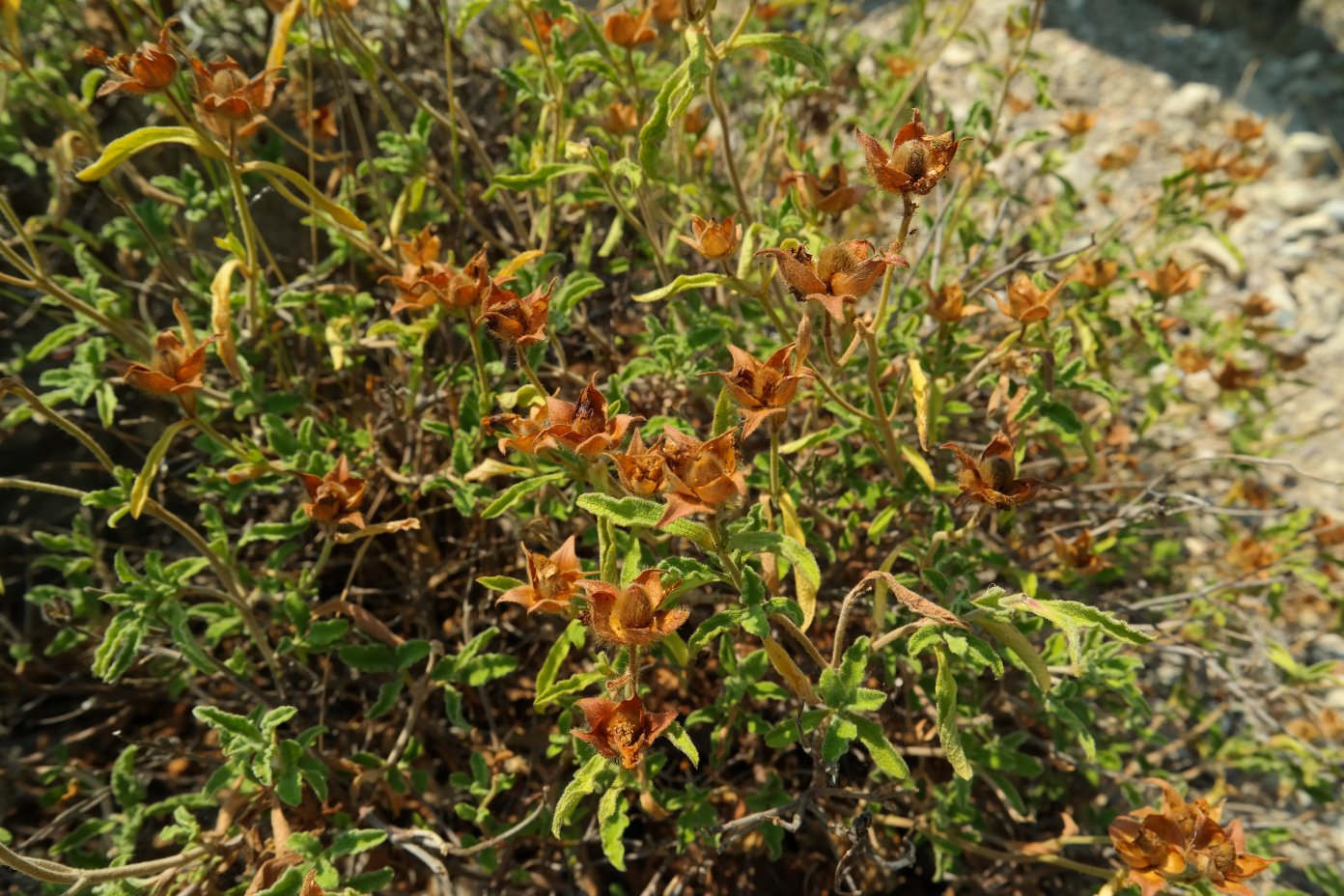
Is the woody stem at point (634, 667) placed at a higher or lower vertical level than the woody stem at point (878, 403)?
lower

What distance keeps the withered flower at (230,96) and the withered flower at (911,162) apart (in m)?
0.93

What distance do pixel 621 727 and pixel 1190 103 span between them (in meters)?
4.48

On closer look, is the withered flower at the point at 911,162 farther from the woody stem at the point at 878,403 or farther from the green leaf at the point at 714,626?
the green leaf at the point at 714,626

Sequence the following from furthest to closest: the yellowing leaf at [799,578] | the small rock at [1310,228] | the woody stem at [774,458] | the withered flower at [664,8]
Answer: the small rock at [1310,228] → the withered flower at [664,8] → the yellowing leaf at [799,578] → the woody stem at [774,458]

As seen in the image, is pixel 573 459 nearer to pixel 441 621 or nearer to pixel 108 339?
pixel 441 621

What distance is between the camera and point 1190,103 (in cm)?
427

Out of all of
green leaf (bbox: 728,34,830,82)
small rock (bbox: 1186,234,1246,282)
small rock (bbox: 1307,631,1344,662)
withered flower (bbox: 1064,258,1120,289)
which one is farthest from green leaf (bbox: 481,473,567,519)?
small rock (bbox: 1186,234,1246,282)

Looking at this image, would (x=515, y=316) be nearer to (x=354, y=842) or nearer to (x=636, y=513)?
(x=636, y=513)

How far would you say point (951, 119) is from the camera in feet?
6.31

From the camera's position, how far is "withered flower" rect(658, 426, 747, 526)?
1.03 meters

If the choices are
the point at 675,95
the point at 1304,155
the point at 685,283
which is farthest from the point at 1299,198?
the point at 685,283

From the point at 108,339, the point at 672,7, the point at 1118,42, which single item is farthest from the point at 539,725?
the point at 1118,42

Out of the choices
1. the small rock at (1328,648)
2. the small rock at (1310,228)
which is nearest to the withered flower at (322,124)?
the small rock at (1328,648)

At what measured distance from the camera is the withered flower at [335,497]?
1.46 meters
